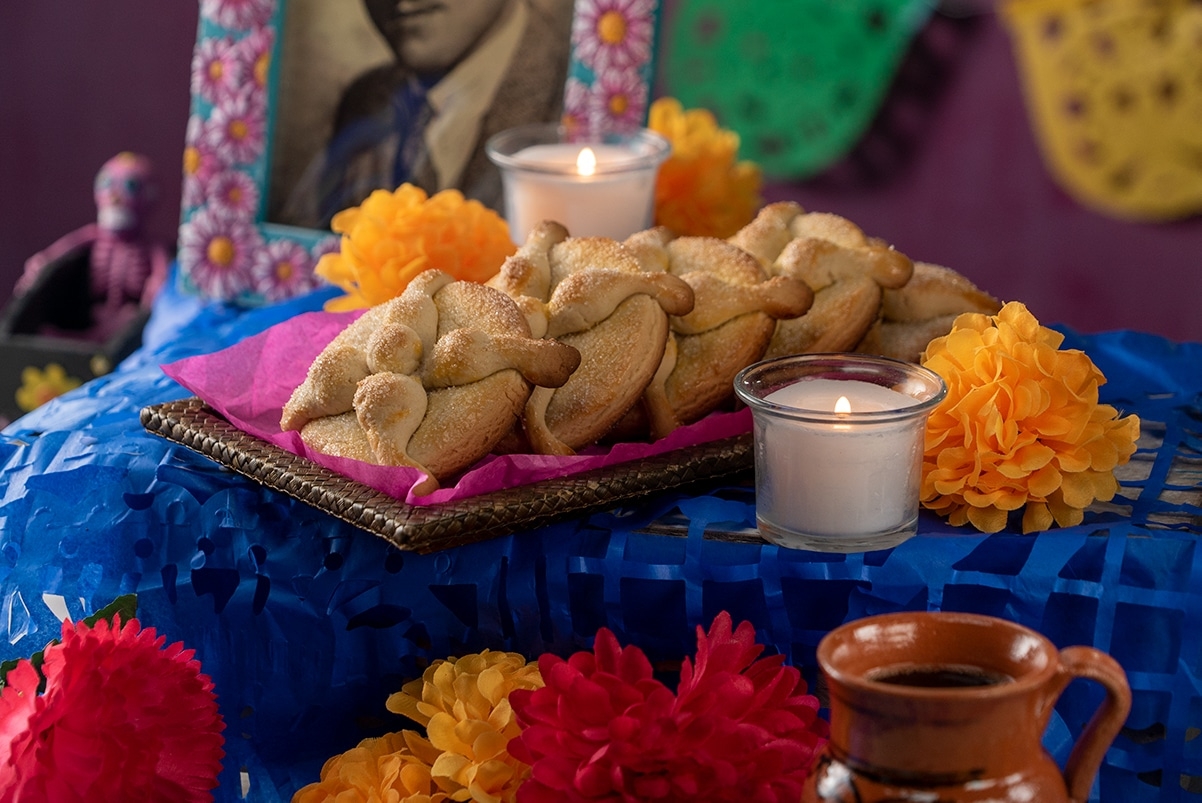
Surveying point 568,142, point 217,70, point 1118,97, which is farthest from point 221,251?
point 1118,97

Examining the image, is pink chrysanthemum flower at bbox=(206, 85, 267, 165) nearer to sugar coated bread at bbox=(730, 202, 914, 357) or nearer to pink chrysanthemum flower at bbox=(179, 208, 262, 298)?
pink chrysanthemum flower at bbox=(179, 208, 262, 298)

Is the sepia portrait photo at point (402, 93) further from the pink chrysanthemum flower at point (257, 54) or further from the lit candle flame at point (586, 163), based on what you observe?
the lit candle flame at point (586, 163)

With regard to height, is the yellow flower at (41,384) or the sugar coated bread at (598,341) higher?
the sugar coated bread at (598,341)

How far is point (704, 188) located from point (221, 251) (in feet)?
2.04

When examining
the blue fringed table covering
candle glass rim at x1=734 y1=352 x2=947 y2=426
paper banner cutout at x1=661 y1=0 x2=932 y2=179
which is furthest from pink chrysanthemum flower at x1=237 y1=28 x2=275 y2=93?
paper banner cutout at x1=661 y1=0 x2=932 y2=179

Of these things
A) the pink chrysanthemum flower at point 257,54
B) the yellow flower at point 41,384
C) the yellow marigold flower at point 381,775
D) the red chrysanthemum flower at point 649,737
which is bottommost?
the yellow flower at point 41,384

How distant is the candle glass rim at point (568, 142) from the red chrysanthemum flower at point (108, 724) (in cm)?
60

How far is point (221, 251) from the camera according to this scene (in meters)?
1.66

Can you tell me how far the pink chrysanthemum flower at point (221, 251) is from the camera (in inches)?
65.4

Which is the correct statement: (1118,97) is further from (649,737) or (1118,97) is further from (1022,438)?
(649,737)

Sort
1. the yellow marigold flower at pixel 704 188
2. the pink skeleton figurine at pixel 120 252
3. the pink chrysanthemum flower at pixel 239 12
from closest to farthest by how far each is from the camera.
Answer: the yellow marigold flower at pixel 704 188 → the pink chrysanthemum flower at pixel 239 12 → the pink skeleton figurine at pixel 120 252

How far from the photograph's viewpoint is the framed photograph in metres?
1.54

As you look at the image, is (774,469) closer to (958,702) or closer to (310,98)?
(958,702)

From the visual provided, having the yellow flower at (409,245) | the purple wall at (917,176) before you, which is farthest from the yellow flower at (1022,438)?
the purple wall at (917,176)
